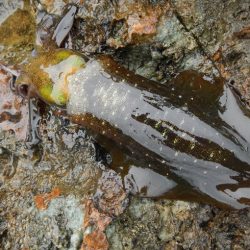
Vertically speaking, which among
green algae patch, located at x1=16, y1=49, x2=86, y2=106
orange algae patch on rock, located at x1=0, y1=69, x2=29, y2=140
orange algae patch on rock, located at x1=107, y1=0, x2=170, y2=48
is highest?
orange algae patch on rock, located at x1=107, y1=0, x2=170, y2=48

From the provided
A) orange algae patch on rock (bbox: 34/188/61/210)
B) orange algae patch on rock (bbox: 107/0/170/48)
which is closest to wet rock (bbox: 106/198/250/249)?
orange algae patch on rock (bbox: 34/188/61/210)

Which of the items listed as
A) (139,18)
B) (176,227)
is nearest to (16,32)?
(139,18)

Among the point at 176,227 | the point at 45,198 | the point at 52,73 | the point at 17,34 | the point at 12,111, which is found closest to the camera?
the point at 176,227

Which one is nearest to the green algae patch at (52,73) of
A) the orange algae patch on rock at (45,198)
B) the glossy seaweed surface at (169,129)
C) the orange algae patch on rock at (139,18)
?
the glossy seaweed surface at (169,129)

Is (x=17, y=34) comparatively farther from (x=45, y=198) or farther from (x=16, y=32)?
(x=45, y=198)

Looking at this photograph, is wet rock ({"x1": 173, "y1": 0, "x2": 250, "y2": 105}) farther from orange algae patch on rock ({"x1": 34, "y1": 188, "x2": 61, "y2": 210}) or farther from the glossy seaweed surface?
orange algae patch on rock ({"x1": 34, "y1": 188, "x2": 61, "y2": 210})

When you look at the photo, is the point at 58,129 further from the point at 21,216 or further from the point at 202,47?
the point at 202,47
